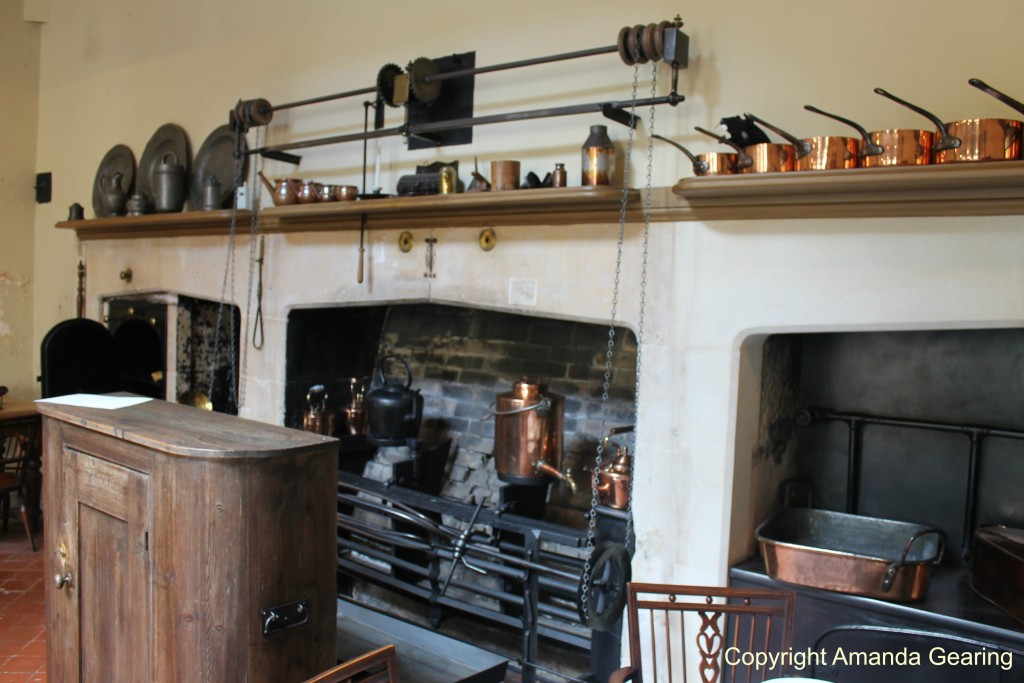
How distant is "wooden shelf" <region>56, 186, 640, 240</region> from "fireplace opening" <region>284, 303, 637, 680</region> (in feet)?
1.97

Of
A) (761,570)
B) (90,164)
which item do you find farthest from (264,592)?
(90,164)

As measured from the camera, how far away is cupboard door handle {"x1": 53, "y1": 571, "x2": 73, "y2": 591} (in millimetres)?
2629

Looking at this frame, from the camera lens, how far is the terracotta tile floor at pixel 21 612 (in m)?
3.60

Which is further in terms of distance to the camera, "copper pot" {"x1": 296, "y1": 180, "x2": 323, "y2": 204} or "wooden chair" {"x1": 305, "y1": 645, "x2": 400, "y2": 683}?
"copper pot" {"x1": 296, "y1": 180, "x2": 323, "y2": 204}

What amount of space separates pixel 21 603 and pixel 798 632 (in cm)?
380

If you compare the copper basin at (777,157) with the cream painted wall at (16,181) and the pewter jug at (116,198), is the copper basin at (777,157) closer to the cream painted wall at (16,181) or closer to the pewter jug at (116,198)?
the pewter jug at (116,198)

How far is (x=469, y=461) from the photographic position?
4184mm

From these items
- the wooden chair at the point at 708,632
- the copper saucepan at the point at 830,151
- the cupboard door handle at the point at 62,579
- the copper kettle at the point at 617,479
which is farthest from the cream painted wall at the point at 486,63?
the cupboard door handle at the point at 62,579

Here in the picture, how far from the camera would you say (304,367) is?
14.9 ft

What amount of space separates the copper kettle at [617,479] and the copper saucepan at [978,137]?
148cm

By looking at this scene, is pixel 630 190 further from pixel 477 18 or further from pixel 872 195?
pixel 477 18

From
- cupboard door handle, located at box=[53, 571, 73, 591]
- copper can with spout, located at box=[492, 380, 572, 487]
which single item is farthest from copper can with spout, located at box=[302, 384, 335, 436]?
cupboard door handle, located at box=[53, 571, 73, 591]

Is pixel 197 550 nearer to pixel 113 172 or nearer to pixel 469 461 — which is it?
pixel 469 461

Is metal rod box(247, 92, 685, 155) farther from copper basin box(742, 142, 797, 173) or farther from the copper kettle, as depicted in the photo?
the copper kettle
